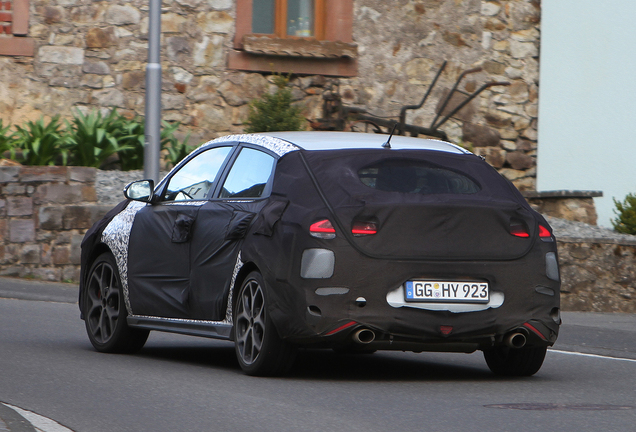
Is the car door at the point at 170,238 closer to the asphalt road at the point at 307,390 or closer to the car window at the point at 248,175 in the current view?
the car window at the point at 248,175

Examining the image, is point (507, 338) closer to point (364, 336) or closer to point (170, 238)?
point (364, 336)

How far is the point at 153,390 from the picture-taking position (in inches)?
263

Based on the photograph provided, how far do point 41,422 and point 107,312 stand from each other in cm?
311

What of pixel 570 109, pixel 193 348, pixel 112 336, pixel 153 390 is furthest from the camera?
pixel 570 109

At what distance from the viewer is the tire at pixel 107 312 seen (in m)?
Answer: 8.56

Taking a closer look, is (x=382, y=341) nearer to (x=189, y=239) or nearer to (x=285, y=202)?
(x=285, y=202)

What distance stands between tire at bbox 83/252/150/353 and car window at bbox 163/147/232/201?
76 cm

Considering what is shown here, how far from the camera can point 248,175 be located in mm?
7645

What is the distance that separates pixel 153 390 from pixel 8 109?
12.9m

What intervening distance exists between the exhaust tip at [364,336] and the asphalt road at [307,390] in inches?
11.6

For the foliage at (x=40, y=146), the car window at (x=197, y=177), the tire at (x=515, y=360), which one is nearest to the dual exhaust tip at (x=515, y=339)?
the tire at (x=515, y=360)

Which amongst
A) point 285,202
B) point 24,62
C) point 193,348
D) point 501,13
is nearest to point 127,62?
point 24,62

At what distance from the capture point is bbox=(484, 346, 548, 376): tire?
7543 mm

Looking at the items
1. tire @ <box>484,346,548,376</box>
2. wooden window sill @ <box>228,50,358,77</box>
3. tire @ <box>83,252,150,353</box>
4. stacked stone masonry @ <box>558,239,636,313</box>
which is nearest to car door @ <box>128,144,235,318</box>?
tire @ <box>83,252,150,353</box>
